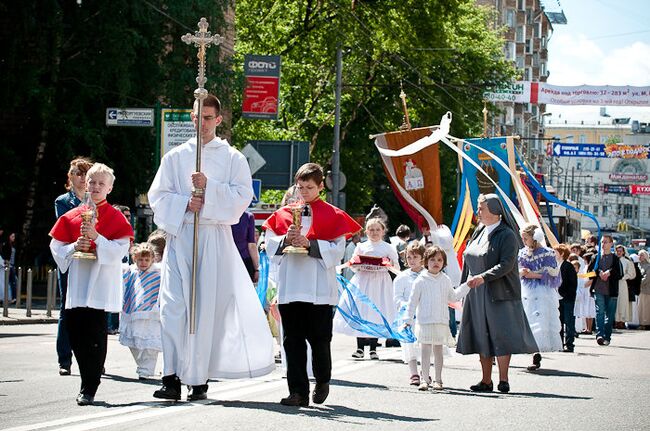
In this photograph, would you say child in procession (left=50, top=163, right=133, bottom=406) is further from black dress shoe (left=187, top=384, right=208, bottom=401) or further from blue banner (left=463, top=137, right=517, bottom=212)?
blue banner (left=463, top=137, right=517, bottom=212)

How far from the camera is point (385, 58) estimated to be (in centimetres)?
4988

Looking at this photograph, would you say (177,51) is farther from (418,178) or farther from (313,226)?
(313,226)

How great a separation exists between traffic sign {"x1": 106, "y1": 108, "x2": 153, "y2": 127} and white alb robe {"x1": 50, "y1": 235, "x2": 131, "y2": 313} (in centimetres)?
1537

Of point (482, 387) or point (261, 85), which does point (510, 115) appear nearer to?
point (261, 85)

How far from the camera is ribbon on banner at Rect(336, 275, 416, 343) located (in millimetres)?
13797

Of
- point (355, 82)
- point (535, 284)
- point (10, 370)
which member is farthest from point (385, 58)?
point (10, 370)

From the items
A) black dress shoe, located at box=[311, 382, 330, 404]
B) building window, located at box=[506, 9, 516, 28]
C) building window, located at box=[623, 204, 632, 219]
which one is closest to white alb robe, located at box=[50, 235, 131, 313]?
black dress shoe, located at box=[311, 382, 330, 404]

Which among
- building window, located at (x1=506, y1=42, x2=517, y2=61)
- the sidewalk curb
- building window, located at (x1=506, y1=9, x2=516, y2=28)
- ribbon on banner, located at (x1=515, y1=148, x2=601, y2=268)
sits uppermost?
building window, located at (x1=506, y1=9, x2=516, y2=28)

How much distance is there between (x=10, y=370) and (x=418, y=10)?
3459 centimetres

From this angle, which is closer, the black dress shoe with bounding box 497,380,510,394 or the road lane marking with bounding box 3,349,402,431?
the road lane marking with bounding box 3,349,402,431

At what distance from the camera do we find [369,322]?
47.4 feet

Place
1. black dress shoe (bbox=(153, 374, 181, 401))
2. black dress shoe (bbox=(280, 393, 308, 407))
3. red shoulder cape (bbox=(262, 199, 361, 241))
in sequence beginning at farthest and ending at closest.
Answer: red shoulder cape (bbox=(262, 199, 361, 241))
black dress shoe (bbox=(280, 393, 308, 407))
black dress shoe (bbox=(153, 374, 181, 401))

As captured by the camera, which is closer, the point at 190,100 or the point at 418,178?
the point at 418,178

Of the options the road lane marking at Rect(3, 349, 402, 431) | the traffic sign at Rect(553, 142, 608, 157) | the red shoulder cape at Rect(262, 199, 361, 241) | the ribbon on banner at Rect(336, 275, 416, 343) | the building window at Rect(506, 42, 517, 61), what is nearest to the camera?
the road lane marking at Rect(3, 349, 402, 431)
